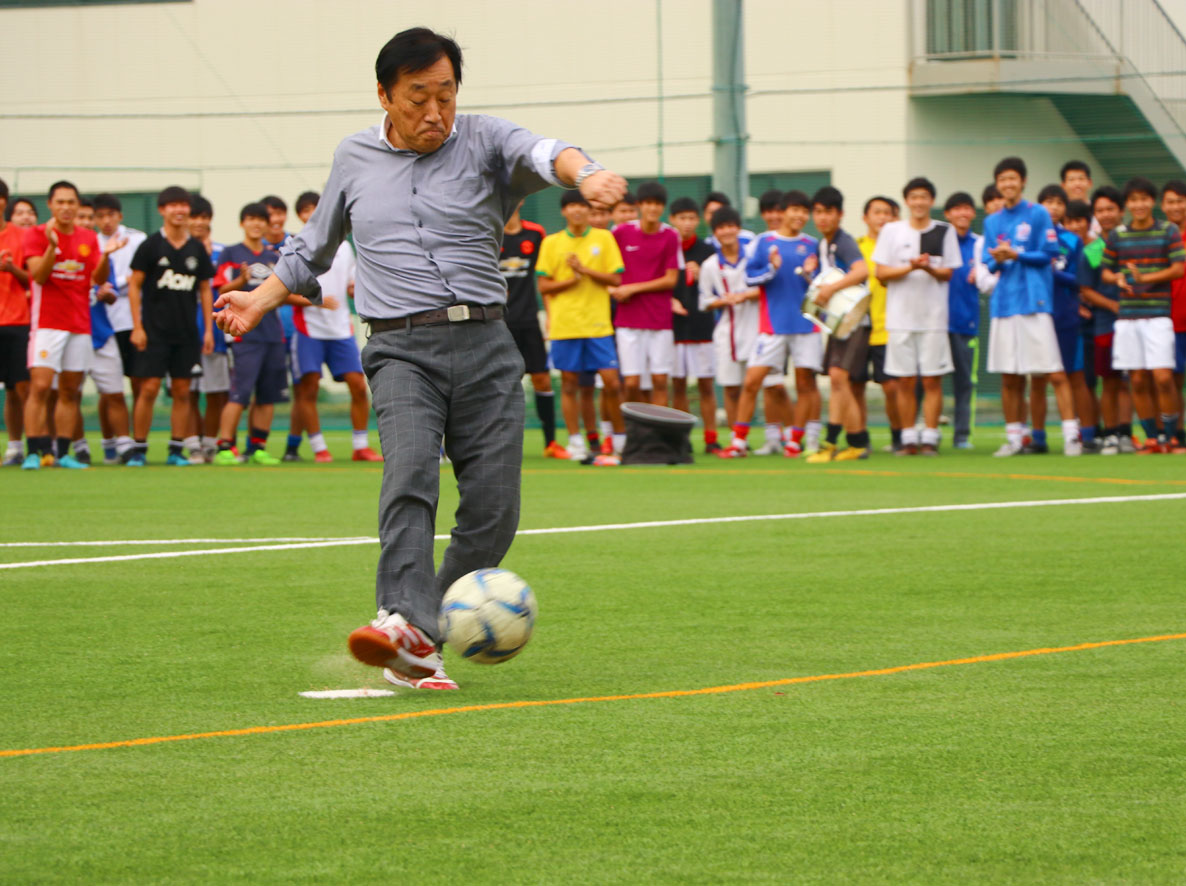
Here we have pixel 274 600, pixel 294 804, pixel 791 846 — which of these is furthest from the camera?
pixel 274 600

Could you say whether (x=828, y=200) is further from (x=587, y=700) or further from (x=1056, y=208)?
(x=587, y=700)

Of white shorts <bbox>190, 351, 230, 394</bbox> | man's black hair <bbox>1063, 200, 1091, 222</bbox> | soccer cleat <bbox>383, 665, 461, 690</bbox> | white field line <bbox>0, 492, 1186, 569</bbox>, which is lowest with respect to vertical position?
white field line <bbox>0, 492, 1186, 569</bbox>

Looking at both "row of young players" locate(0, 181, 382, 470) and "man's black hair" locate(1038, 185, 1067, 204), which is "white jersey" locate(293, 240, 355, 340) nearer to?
"row of young players" locate(0, 181, 382, 470)

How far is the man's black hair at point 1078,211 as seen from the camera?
1499cm

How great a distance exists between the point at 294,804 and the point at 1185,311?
12.2 m

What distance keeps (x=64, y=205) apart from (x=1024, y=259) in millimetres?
7571

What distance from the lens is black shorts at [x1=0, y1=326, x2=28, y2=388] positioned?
14391mm

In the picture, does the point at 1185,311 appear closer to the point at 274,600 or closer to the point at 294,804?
the point at 274,600

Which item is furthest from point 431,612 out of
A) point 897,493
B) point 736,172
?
point 736,172

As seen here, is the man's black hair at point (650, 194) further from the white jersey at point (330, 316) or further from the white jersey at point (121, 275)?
the white jersey at point (121, 275)

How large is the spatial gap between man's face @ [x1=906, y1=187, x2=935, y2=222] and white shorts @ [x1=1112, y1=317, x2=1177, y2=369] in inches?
70.5

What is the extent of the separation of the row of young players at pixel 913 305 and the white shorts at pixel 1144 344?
11mm

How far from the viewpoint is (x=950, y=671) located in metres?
5.15

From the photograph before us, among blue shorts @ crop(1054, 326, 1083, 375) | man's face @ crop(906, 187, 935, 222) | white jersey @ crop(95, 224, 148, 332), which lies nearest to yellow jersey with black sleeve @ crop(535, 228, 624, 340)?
man's face @ crop(906, 187, 935, 222)
